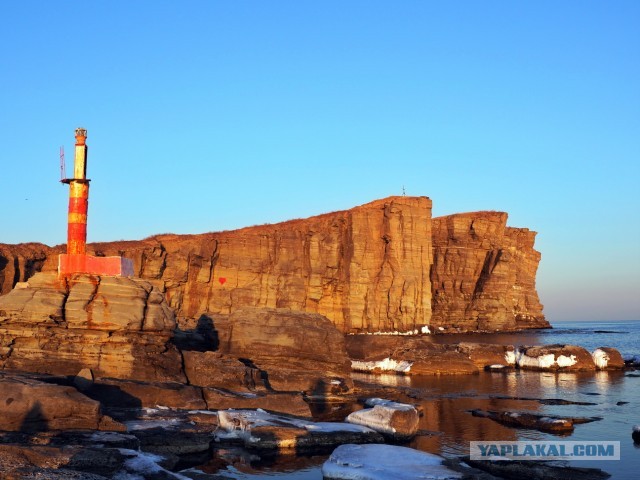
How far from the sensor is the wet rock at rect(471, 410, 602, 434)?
23.6 metres

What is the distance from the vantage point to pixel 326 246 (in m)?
98.0

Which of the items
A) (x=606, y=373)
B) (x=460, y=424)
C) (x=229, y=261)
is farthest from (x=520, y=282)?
(x=460, y=424)

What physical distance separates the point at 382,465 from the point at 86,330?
15.5 metres

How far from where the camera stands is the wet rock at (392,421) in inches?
862

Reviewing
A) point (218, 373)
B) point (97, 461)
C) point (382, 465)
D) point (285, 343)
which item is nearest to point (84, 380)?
point (218, 373)

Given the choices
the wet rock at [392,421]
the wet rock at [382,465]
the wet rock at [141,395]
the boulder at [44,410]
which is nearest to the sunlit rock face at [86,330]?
the wet rock at [141,395]

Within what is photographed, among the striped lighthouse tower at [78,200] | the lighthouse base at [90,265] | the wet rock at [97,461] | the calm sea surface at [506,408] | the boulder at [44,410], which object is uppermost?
the striped lighthouse tower at [78,200]

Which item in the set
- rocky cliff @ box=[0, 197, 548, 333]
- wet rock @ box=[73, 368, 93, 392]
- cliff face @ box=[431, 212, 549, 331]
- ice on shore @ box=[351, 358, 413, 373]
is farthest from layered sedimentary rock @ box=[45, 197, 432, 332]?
wet rock @ box=[73, 368, 93, 392]

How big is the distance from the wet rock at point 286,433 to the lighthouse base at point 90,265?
36.6ft

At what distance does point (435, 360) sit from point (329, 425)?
2232 cm

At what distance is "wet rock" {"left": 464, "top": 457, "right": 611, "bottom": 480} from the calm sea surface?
900 mm

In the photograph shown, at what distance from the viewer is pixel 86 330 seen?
27.3 metres

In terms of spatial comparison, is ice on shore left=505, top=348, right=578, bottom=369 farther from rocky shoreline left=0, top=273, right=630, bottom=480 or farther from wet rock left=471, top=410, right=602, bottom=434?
wet rock left=471, top=410, right=602, bottom=434

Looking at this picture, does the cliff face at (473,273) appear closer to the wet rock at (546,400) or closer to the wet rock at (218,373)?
Result: the wet rock at (546,400)
